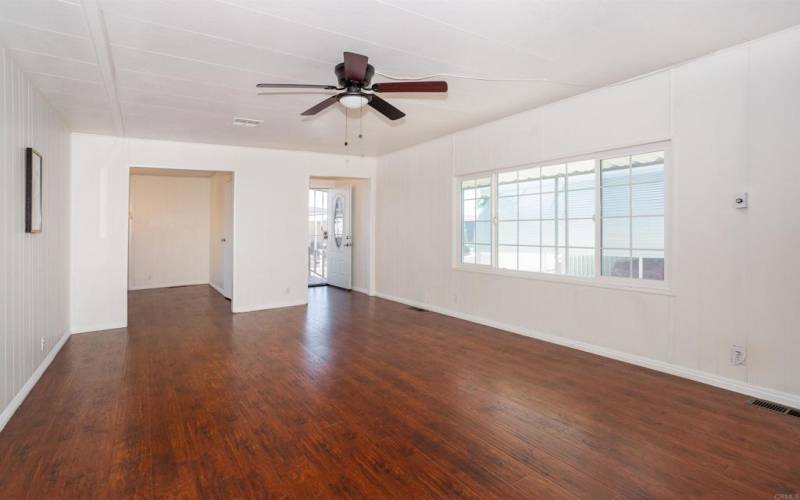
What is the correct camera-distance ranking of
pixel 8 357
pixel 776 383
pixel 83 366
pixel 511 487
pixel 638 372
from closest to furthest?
pixel 511 487
pixel 8 357
pixel 776 383
pixel 638 372
pixel 83 366

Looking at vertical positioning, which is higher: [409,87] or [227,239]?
[409,87]

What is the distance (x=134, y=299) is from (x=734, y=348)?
8.32m

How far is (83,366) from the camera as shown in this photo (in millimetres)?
3832

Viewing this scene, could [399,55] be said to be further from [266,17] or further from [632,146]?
[632,146]

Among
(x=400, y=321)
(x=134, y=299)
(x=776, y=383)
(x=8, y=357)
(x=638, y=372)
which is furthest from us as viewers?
(x=134, y=299)

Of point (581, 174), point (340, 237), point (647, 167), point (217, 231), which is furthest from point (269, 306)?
point (647, 167)

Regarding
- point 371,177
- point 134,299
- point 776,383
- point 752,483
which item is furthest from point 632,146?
point 134,299

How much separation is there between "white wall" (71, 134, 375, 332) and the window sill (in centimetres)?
287

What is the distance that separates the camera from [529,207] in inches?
191

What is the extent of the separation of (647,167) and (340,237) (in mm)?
5984

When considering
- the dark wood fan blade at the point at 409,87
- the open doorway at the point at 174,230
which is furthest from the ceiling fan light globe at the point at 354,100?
the open doorway at the point at 174,230

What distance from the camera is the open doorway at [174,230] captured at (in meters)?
8.38

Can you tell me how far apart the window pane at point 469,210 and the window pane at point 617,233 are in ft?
6.29

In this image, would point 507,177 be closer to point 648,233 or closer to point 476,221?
point 476,221
